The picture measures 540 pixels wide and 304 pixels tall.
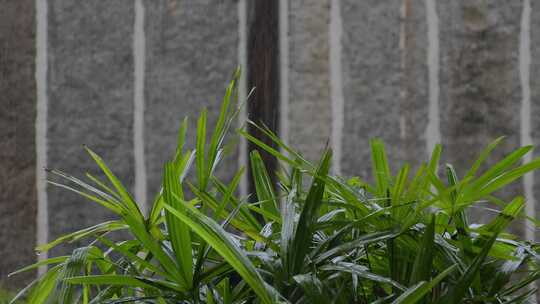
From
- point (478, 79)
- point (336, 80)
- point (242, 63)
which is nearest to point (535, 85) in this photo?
point (478, 79)

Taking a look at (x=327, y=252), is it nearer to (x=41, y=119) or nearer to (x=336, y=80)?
(x=336, y=80)

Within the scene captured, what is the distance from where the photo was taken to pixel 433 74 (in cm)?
175

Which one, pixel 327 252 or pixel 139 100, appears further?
pixel 139 100

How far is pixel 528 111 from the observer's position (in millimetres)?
1688

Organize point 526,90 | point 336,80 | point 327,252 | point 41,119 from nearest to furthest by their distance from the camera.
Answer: point 327,252, point 526,90, point 336,80, point 41,119

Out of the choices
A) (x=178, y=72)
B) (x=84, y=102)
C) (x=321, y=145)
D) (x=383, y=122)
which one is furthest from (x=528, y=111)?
(x=84, y=102)

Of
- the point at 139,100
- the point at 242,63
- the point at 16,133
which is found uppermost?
the point at 242,63

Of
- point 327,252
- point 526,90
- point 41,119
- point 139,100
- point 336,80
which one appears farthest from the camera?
point 41,119

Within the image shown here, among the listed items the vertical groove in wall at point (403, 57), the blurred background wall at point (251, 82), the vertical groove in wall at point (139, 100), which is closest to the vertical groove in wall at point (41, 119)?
the blurred background wall at point (251, 82)

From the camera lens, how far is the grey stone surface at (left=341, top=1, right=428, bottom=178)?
1760 millimetres

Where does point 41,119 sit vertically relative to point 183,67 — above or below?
below

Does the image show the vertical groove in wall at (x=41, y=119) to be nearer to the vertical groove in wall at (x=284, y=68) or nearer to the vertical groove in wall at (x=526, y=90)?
the vertical groove in wall at (x=284, y=68)

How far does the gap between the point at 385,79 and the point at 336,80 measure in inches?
5.0

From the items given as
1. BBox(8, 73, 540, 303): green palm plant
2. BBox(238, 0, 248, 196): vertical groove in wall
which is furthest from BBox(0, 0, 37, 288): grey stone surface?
BBox(8, 73, 540, 303): green palm plant
